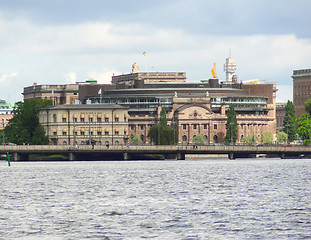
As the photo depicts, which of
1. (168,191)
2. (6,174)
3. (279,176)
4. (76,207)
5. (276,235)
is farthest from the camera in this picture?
(6,174)

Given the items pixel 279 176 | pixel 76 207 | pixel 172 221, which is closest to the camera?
pixel 172 221

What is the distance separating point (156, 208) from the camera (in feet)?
321

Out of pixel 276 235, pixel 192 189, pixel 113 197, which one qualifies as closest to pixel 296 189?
pixel 192 189

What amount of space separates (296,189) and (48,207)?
33320mm

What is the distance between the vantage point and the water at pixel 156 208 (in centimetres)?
8088

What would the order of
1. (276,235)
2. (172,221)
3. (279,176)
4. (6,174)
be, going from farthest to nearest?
(6,174), (279,176), (172,221), (276,235)

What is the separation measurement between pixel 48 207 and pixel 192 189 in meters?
27.0

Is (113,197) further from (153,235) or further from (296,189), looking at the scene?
(153,235)

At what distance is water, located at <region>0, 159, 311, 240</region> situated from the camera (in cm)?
8088

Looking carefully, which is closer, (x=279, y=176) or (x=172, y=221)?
(x=172, y=221)

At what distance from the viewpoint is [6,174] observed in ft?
548

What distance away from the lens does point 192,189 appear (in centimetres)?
12231

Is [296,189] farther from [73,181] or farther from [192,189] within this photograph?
[73,181]

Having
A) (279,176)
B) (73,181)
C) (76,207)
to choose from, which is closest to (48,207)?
(76,207)
